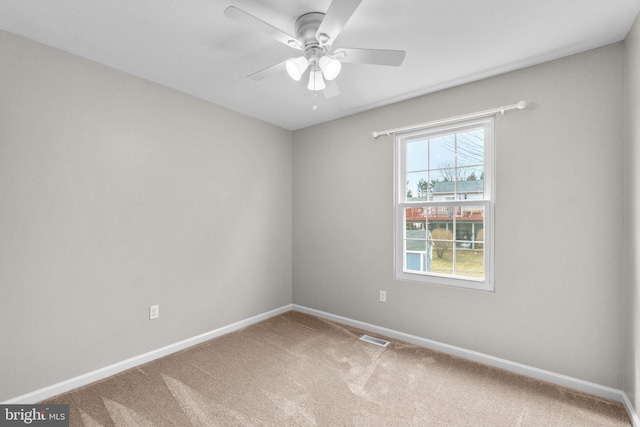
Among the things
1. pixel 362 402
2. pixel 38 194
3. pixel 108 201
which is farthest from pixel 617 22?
pixel 38 194

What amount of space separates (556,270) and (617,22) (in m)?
1.67

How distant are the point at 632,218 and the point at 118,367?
3.83m

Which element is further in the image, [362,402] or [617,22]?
[362,402]

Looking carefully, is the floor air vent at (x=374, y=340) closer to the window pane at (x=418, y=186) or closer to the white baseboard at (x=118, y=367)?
the white baseboard at (x=118, y=367)

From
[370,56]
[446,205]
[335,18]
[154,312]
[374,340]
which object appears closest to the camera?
[335,18]

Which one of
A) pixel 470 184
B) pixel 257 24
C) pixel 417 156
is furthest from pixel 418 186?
pixel 257 24

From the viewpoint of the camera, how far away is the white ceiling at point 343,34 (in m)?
1.73

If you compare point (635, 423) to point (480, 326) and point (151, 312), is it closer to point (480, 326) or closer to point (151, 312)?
point (480, 326)

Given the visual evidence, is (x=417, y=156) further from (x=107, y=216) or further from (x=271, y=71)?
(x=107, y=216)

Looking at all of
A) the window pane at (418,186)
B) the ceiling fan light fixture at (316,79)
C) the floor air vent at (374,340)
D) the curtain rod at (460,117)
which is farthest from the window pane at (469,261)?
the ceiling fan light fixture at (316,79)

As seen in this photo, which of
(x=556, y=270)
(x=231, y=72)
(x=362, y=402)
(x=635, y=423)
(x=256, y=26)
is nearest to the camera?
(x=256, y=26)

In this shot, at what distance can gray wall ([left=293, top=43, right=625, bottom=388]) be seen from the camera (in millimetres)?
2104

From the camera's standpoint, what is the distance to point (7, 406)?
1907mm

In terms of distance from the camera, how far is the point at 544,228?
7.62ft
